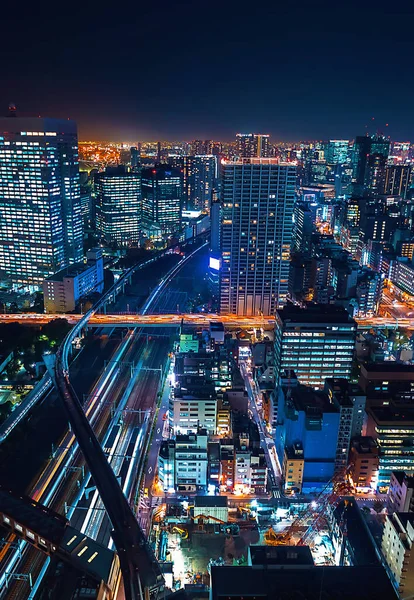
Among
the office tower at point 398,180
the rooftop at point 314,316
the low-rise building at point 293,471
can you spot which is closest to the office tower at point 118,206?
the rooftop at point 314,316

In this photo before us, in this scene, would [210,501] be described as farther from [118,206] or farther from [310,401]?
[118,206]

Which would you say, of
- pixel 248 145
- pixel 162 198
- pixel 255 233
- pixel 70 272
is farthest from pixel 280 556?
pixel 248 145

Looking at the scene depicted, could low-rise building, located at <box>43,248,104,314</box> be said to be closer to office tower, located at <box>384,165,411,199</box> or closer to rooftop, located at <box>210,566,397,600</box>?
rooftop, located at <box>210,566,397,600</box>

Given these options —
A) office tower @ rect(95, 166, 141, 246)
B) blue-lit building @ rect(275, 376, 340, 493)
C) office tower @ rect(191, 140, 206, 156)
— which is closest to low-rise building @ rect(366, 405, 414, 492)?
blue-lit building @ rect(275, 376, 340, 493)

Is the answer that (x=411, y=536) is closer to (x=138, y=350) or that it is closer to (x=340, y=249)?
(x=138, y=350)

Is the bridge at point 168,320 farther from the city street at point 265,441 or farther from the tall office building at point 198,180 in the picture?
the tall office building at point 198,180
